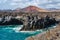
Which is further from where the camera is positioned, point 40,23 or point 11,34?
point 40,23

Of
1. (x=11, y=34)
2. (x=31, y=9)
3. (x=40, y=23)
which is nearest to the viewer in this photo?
(x=11, y=34)

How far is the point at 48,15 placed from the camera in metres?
9.52

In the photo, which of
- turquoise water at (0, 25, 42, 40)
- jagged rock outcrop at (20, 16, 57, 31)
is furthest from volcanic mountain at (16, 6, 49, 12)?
turquoise water at (0, 25, 42, 40)

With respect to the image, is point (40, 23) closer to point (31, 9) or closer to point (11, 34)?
point (31, 9)

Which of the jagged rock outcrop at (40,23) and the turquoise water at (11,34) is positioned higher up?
the jagged rock outcrop at (40,23)

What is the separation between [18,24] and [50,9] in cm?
183

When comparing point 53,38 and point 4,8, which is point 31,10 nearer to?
point 4,8

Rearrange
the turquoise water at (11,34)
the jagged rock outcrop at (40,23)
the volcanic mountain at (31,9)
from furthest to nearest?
the jagged rock outcrop at (40,23) < the volcanic mountain at (31,9) < the turquoise water at (11,34)

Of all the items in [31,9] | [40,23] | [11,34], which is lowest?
[11,34]

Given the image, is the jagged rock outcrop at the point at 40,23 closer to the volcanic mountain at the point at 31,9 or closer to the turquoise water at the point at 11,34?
the turquoise water at the point at 11,34

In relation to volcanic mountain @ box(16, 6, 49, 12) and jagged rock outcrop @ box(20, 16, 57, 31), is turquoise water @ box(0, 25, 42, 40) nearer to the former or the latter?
jagged rock outcrop @ box(20, 16, 57, 31)

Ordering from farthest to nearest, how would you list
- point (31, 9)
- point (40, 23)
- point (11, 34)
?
point (40, 23), point (31, 9), point (11, 34)

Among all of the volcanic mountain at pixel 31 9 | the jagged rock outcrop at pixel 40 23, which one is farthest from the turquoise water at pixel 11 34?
the volcanic mountain at pixel 31 9

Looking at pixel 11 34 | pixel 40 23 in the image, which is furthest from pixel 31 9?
pixel 11 34
